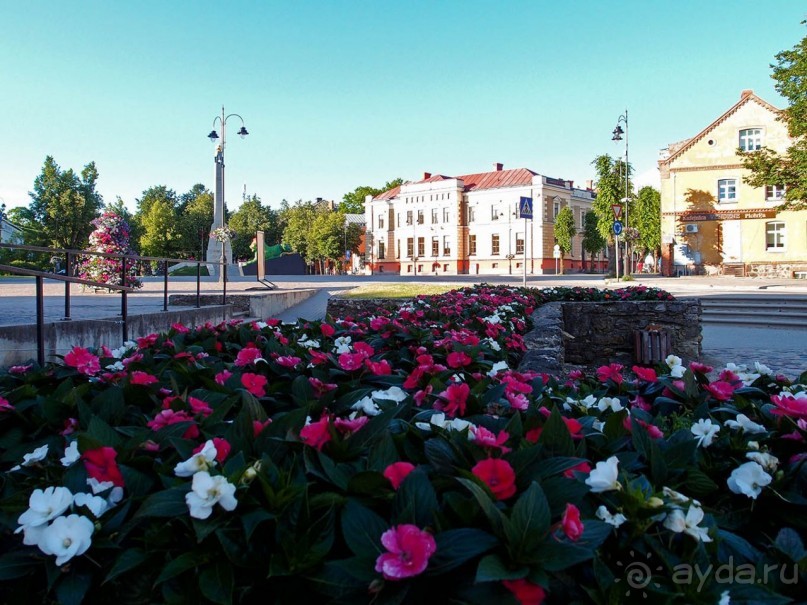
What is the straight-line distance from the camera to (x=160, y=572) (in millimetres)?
1123

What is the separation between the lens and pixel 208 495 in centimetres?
114

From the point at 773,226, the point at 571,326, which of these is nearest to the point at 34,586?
the point at 571,326

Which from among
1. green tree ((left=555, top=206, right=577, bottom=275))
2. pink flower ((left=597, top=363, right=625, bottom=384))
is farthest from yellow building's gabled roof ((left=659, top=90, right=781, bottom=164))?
pink flower ((left=597, top=363, right=625, bottom=384))

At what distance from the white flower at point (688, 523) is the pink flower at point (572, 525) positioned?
8.2 inches

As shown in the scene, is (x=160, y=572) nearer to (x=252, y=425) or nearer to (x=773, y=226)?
(x=252, y=425)

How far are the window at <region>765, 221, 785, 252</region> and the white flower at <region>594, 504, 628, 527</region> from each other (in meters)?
42.2

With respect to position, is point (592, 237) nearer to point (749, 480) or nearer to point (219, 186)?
point (219, 186)

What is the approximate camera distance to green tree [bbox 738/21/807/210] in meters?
28.5

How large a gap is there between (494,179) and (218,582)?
216 ft

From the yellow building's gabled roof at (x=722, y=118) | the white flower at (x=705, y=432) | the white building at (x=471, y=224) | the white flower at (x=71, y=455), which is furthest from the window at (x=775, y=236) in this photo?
the white flower at (x=71, y=455)

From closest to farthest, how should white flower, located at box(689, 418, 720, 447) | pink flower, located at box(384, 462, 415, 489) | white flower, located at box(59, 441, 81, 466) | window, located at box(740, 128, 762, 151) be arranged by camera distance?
pink flower, located at box(384, 462, 415, 489), white flower, located at box(59, 441, 81, 466), white flower, located at box(689, 418, 720, 447), window, located at box(740, 128, 762, 151)

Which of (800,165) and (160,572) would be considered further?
(800,165)

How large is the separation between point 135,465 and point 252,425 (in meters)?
0.28

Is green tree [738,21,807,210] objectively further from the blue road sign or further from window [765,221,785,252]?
the blue road sign
